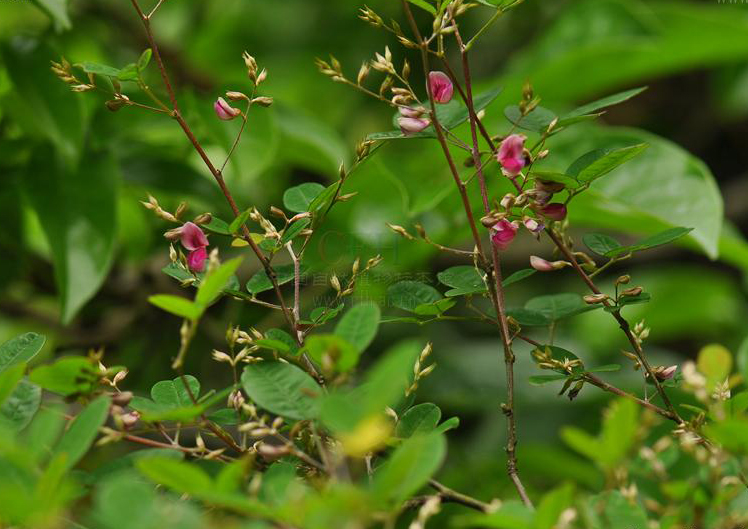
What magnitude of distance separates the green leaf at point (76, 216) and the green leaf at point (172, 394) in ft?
1.27

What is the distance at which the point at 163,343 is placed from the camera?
1.15m

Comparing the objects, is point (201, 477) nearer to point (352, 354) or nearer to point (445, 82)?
point (352, 354)

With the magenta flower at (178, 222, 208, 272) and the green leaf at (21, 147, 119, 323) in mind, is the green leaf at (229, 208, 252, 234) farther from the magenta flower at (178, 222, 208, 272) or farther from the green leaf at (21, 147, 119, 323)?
the green leaf at (21, 147, 119, 323)

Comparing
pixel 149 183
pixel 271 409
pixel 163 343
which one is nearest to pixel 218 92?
pixel 149 183

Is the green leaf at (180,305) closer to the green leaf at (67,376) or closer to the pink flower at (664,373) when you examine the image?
the green leaf at (67,376)

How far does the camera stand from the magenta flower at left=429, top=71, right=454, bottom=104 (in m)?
0.54

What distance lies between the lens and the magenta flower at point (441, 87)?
1.78 feet

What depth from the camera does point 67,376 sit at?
432 millimetres

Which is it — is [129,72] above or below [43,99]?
above

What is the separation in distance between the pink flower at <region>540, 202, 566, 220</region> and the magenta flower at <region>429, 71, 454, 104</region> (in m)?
0.10

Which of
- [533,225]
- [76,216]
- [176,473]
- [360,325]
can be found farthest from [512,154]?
[76,216]

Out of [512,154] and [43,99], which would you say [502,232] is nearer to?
[512,154]

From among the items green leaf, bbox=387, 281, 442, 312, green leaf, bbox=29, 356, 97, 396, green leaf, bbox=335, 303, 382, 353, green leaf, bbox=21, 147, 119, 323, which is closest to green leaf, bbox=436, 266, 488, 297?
green leaf, bbox=387, 281, 442, 312

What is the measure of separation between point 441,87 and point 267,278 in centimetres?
17
